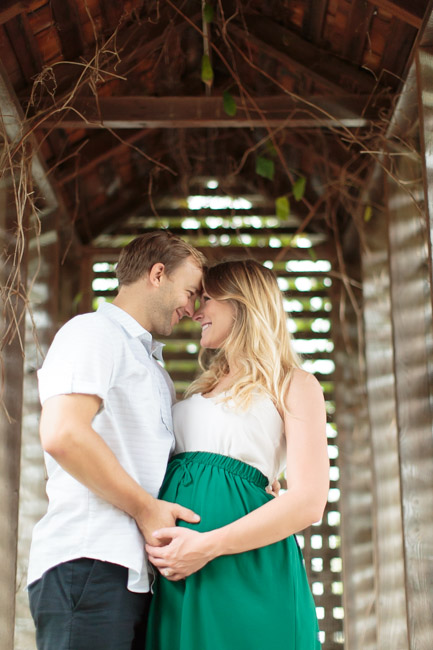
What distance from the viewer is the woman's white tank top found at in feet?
6.83

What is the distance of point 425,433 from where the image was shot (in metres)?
2.91

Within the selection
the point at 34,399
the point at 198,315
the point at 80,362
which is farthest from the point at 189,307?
the point at 34,399

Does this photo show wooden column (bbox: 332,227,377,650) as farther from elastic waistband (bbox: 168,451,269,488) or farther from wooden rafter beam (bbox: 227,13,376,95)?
elastic waistband (bbox: 168,451,269,488)

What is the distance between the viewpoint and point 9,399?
9.02 feet

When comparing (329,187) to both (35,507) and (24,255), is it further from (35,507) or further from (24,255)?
(35,507)

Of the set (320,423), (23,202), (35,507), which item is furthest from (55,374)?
(35,507)

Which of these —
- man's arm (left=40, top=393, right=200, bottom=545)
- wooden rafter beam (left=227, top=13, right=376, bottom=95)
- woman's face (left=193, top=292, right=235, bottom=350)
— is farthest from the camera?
wooden rafter beam (left=227, top=13, right=376, bottom=95)

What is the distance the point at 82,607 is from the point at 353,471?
243 centimetres

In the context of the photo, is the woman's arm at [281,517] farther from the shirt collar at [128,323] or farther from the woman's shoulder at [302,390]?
the shirt collar at [128,323]

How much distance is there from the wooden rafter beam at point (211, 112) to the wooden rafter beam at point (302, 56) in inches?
5.7

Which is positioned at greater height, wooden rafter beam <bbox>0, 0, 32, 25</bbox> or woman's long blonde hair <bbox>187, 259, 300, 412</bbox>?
wooden rafter beam <bbox>0, 0, 32, 25</bbox>

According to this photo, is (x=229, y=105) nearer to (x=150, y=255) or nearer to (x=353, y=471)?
(x=150, y=255)

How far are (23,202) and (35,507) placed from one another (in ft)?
4.78

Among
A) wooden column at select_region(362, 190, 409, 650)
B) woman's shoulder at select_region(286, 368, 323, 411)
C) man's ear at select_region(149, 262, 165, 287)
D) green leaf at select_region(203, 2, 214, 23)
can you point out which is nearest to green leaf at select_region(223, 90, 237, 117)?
green leaf at select_region(203, 2, 214, 23)
